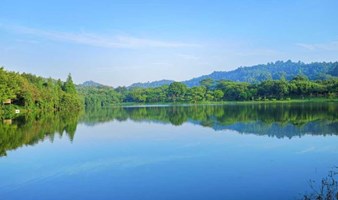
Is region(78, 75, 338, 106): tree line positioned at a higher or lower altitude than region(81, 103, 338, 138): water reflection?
higher

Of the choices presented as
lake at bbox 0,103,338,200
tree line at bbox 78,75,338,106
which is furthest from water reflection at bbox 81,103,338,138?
tree line at bbox 78,75,338,106

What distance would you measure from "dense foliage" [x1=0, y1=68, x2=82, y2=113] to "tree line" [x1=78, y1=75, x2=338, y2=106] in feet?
125

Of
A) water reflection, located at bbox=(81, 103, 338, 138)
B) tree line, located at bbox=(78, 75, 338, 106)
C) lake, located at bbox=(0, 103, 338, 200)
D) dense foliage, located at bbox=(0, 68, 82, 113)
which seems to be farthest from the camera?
tree line, located at bbox=(78, 75, 338, 106)

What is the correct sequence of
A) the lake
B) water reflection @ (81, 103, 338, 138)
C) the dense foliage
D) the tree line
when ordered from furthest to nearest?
the tree line, the dense foliage, water reflection @ (81, 103, 338, 138), the lake

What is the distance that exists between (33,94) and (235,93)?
60.7m

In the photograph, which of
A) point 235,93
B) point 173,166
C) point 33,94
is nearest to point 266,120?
point 173,166

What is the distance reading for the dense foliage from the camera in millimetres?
47250

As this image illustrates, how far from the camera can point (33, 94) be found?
5672cm

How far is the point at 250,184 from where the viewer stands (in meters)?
9.77

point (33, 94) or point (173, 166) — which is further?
point (33, 94)

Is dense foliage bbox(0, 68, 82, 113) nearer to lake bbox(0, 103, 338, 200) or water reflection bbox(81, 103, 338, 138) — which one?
water reflection bbox(81, 103, 338, 138)

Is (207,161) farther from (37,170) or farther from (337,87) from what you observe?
(337,87)

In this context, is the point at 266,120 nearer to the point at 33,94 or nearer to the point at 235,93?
the point at 33,94

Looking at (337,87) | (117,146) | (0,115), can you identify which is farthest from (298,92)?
(117,146)
